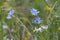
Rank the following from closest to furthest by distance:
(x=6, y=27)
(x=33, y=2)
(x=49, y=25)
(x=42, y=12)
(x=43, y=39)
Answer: (x=43, y=39), (x=49, y=25), (x=6, y=27), (x=42, y=12), (x=33, y=2)

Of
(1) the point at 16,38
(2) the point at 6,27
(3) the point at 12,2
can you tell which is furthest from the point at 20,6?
(1) the point at 16,38

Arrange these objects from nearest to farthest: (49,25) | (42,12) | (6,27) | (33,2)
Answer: (49,25)
(6,27)
(42,12)
(33,2)

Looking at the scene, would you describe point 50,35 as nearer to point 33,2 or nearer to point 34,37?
point 34,37

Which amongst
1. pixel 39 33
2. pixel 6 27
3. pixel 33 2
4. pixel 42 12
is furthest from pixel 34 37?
pixel 33 2

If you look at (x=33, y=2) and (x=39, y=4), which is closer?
(x=39, y=4)

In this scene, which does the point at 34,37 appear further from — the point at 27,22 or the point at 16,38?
the point at 27,22

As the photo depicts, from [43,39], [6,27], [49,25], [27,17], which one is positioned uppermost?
[27,17]

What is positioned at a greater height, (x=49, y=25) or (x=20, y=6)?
(x=20, y=6)

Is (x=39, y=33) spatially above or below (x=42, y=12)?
below

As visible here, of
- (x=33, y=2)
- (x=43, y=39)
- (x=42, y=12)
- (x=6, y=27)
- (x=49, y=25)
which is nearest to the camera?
(x=43, y=39)
